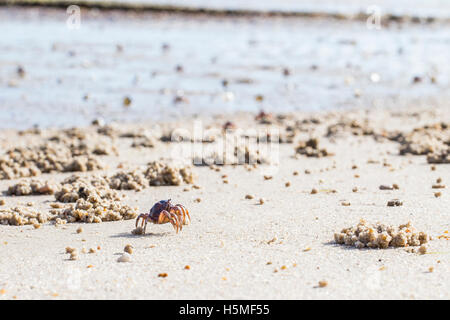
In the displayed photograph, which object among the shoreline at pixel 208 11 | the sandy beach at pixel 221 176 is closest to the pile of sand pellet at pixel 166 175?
the sandy beach at pixel 221 176

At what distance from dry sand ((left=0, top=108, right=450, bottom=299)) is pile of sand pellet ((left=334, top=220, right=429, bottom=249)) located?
7 cm

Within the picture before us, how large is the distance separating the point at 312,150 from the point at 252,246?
3.91 m

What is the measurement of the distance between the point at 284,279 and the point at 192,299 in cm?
64

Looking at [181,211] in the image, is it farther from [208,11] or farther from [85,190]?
[208,11]

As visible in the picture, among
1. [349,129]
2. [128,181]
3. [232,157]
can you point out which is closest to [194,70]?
[349,129]

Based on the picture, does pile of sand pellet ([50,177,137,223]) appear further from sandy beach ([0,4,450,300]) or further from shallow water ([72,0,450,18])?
shallow water ([72,0,450,18])

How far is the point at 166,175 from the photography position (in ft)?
24.8

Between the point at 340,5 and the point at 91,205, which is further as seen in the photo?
the point at 340,5

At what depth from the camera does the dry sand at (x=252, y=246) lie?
4531mm

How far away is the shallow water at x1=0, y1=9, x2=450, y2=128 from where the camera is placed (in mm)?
13352

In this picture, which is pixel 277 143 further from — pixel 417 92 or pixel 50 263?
pixel 417 92

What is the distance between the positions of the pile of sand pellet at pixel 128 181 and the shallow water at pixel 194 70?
4421 millimetres

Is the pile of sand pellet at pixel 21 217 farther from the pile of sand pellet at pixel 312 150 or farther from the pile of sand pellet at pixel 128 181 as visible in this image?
the pile of sand pellet at pixel 312 150

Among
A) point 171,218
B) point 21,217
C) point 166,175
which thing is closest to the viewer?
point 171,218
